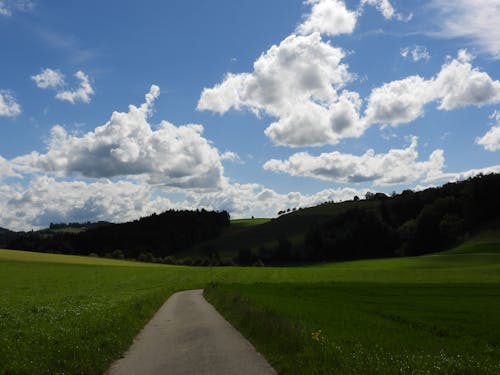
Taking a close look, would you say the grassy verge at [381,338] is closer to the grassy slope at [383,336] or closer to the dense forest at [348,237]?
the grassy slope at [383,336]

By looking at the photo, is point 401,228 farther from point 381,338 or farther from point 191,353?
point 191,353

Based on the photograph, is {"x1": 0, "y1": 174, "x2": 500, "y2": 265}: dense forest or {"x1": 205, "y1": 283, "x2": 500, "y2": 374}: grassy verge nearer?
{"x1": 205, "y1": 283, "x2": 500, "y2": 374}: grassy verge

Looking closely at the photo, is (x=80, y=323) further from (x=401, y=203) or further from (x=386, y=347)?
(x=401, y=203)

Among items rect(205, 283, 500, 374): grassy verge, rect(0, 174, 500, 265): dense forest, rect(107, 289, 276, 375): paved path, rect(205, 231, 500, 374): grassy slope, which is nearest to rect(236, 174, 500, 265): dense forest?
rect(0, 174, 500, 265): dense forest

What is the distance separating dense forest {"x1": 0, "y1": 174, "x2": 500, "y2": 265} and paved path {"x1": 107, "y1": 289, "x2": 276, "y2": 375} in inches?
4574

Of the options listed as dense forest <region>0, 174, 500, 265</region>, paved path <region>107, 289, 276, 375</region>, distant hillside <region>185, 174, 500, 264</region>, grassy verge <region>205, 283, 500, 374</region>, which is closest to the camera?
grassy verge <region>205, 283, 500, 374</region>

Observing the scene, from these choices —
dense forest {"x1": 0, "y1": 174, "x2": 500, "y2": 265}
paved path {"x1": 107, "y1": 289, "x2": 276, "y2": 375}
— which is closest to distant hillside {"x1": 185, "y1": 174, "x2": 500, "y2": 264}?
dense forest {"x1": 0, "y1": 174, "x2": 500, "y2": 265}

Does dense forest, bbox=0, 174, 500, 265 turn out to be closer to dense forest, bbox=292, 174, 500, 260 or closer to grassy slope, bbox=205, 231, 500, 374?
dense forest, bbox=292, 174, 500, 260

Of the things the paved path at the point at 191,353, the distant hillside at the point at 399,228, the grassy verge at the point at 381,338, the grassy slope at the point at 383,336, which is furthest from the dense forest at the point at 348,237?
the paved path at the point at 191,353

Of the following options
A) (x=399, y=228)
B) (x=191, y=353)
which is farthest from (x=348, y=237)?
(x=191, y=353)

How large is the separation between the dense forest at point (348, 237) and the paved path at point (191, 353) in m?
116

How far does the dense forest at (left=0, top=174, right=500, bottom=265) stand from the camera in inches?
5054

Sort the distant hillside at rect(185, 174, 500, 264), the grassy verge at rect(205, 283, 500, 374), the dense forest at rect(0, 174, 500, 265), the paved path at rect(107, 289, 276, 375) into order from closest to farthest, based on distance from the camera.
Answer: the grassy verge at rect(205, 283, 500, 374) < the paved path at rect(107, 289, 276, 375) < the distant hillside at rect(185, 174, 500, 264) < the dense forest at rect(0, 174, 500, 265)

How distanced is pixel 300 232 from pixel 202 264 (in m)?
47.3
